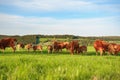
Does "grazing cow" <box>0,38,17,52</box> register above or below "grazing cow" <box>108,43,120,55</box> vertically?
above

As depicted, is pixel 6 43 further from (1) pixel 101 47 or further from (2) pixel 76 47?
(1) pixel 101 47

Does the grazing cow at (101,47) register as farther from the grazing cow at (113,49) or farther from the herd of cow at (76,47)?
the grazing cow at (113,49)

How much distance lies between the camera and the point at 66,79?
764 cm

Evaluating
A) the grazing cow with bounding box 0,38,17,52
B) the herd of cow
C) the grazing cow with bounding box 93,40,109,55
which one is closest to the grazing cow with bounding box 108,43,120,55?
the herd of cow

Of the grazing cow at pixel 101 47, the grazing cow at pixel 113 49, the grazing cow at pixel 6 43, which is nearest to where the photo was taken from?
the grazing cow at pixel 101 47

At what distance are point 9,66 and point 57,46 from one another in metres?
18.8

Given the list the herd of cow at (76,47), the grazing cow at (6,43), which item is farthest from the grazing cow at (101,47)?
the grazing cow at (6,43)

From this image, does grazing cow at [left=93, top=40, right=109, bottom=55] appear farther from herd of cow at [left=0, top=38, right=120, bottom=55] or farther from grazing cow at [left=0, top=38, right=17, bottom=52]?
grazing cow at [left=0, top=38, right=17, bottom=52]

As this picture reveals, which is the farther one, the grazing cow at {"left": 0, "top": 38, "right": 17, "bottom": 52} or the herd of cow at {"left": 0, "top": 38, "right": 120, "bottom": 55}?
the grazing cow at {"left": 0, "top": 38, "right": 17, "bottom": 52}

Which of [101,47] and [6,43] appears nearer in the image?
[101,47]

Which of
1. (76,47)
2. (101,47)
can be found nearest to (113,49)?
(101,47)

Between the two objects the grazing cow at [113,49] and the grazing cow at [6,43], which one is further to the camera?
the grazing cow at [6,43]

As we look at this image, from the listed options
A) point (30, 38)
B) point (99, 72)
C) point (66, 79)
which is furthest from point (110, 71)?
point (30, 38)

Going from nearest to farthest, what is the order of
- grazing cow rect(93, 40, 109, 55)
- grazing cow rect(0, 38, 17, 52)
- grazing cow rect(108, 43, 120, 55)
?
grazing cow rect(93, 40, 109, 55) < grazing cow rect(108, 43, 120, 55) < grazing cow rect(0, 38, 17, 52)
